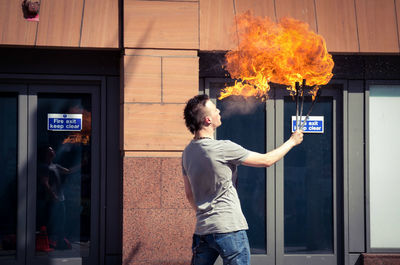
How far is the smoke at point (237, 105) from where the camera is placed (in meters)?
7.62

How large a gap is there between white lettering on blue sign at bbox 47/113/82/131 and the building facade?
14 mm

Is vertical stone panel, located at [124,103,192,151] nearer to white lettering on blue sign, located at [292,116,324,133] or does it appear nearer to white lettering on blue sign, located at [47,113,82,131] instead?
white lettering on blue sign, located at [47,113,82,131]

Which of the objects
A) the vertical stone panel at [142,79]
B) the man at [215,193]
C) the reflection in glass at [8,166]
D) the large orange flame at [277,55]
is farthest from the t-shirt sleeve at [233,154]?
the reflection in glass at [8,166]

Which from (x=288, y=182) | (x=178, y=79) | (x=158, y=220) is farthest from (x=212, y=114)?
(x=288, y=182)

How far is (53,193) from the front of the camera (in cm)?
744

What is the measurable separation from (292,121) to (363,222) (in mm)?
1751

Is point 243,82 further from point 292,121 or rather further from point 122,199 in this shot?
point 122,199

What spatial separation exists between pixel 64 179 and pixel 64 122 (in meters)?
0.80

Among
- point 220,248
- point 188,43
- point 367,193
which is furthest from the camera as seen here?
point 367,193

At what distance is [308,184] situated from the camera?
7.71 meters

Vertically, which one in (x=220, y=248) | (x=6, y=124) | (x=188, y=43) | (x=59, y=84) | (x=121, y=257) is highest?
(x=188, y=43)

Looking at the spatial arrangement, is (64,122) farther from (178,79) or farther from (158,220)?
(158,220)

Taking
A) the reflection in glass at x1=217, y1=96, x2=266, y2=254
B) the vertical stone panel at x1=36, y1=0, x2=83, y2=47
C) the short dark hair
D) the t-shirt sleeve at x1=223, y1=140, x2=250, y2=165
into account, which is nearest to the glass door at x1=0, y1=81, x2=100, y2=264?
the vertical stone panel at x1=36, y1=0, x2=83, y2=47

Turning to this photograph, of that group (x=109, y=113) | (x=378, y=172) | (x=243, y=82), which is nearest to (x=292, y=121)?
(x=243, y=82)
